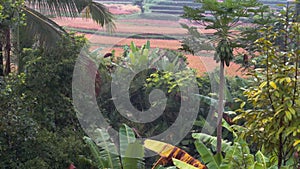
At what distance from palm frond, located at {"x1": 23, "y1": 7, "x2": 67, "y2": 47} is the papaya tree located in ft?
7.50

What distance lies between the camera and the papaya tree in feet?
14.4

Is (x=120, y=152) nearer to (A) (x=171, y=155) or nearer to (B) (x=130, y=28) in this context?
(A) (x=171, y=155)

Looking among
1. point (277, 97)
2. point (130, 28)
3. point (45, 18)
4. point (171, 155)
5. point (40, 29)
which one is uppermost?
point (45, 18)

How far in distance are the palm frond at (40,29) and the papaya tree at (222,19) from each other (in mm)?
2286

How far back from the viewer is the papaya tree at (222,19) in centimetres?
440

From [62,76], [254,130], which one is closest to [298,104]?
[254,130]

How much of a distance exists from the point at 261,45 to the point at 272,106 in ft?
1.86

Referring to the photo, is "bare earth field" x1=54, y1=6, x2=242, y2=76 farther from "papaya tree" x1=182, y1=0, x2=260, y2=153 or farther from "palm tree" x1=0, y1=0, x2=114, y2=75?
"papaya tree" x1=182, y1=0, x2=260, y2=153

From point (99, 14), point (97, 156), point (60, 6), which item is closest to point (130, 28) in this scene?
point (99, 14)

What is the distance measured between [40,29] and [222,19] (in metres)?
2.88

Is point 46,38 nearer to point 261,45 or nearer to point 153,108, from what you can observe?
point 153,108

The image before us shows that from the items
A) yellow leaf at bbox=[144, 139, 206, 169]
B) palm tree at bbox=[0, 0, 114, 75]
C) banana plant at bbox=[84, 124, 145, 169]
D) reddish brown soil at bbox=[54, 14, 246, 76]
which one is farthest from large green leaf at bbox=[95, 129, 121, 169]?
reddish brown soil at bbox=[54, 14, 246, 76]

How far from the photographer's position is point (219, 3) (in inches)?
173

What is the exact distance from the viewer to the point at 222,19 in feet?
15.0
